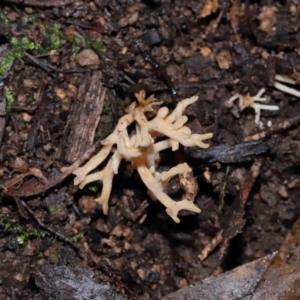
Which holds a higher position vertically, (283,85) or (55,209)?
(283,85)

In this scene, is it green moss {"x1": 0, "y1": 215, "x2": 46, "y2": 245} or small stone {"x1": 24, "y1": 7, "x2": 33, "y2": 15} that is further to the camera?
small stone {"x1": 24, "y1": 7, "x2": 33, "y2": 15}

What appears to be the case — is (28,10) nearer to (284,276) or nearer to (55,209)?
(55,209)

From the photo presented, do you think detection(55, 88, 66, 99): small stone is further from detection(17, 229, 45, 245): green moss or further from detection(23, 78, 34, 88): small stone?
detection(17, 229, 45, 245): green moss

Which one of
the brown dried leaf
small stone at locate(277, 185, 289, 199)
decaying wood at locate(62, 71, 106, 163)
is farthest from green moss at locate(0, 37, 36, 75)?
small stone at locate(277, 185, 289, 199)

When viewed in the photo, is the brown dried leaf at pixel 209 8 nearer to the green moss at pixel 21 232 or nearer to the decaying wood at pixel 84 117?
the decaying wood at pixel 84 117

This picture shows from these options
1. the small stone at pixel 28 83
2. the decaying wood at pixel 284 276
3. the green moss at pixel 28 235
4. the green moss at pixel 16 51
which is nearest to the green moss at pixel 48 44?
the green moss at pixel 16 51

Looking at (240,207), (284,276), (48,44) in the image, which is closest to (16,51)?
(48,44)
